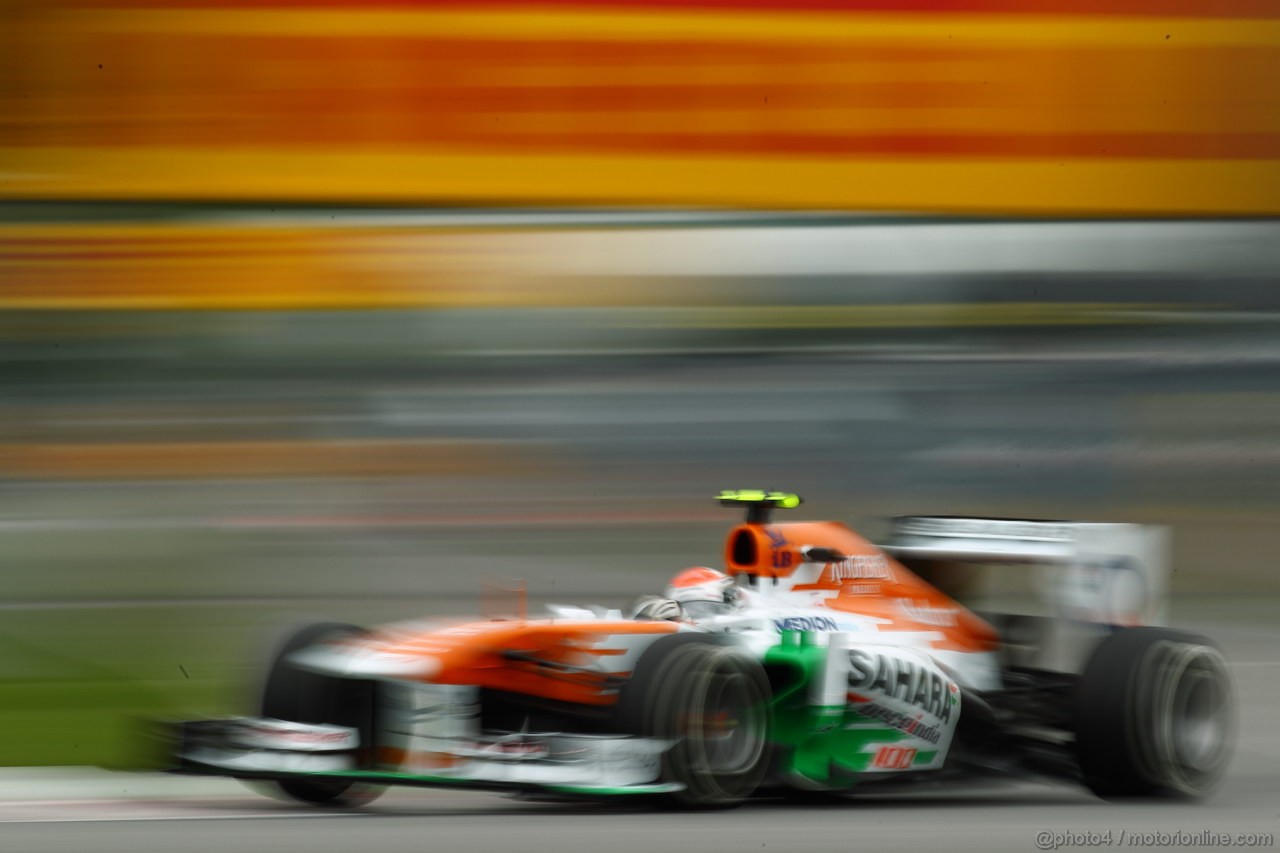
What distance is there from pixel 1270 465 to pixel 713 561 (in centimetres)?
470

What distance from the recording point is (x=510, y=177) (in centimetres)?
1382

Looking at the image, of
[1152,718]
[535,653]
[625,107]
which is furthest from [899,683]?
[625,107]

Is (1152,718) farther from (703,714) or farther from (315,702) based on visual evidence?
(315,702)

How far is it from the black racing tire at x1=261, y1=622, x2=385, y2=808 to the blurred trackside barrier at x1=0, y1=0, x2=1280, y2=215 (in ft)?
27.5

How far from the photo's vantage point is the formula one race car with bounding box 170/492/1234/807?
5336 millimetres

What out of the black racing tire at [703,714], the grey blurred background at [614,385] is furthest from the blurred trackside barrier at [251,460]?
the black racing tire at [703,714]

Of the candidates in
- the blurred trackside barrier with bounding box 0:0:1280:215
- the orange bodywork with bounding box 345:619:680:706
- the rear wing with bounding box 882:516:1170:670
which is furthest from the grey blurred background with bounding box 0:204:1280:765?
the orange bodywork with bounding box 345:619:680:706

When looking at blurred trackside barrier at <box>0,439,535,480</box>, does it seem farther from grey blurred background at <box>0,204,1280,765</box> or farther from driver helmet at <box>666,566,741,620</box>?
driver helmet at <box>666,566,741,620</box>

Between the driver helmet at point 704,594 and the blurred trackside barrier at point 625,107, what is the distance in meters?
7.71

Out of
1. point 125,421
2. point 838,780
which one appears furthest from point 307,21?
point 838,780

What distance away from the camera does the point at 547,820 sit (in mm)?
5211

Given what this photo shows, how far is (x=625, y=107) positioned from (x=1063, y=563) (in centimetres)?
787

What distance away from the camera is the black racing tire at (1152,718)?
6.16 meters

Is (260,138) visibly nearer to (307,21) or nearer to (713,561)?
(307,21)
